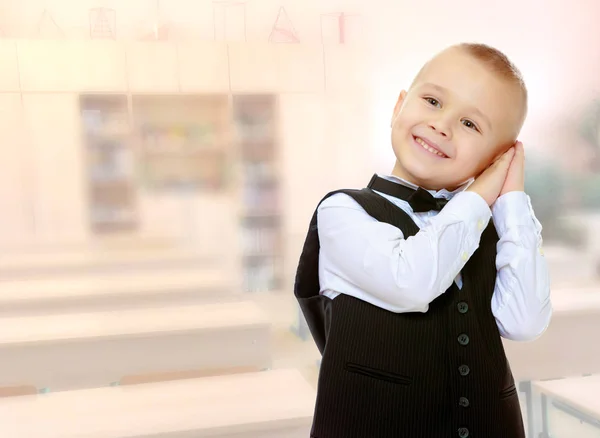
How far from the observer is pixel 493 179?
41.9 inches

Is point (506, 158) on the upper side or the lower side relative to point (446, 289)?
upper

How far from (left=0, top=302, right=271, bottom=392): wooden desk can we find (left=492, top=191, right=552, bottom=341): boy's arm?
5.29 feet

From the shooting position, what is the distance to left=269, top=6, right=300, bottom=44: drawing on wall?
2.96 m

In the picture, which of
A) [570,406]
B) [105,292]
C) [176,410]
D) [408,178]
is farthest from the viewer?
[105,292]

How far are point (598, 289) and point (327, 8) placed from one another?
1.88m

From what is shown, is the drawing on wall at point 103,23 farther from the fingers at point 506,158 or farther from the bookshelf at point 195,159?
the fingers at point 506,158

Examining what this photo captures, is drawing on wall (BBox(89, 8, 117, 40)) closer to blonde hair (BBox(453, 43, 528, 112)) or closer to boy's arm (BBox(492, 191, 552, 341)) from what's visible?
blonde hair (BBox(453, 43, 528, 112))

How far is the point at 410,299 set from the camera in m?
0.96

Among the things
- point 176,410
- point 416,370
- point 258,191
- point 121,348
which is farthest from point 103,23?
point 416,370

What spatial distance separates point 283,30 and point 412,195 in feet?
6.77

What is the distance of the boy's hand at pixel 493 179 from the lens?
1.05m


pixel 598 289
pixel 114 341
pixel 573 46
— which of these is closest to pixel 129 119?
pixel 114 341

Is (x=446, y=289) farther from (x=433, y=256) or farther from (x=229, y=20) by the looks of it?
(x=229, y=20)

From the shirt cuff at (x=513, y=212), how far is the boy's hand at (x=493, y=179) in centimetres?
2
